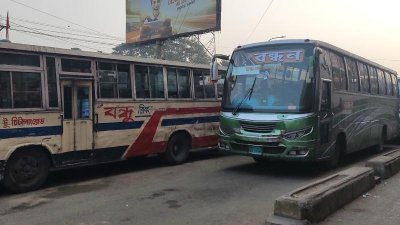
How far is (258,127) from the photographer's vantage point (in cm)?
956

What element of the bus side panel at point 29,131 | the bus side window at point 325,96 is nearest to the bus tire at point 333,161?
the bus side window at point 325,96

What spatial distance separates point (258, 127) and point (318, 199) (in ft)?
11.5

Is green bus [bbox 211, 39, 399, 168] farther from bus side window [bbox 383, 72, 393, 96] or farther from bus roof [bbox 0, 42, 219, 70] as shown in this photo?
bus side window [bbox 383, 72, 393, 96]

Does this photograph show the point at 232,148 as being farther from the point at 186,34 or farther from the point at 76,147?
the point at 186,34

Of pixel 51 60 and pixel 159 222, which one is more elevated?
pixel 51 60

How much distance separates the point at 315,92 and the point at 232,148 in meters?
2.12

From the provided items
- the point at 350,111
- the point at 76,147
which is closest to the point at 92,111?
the point at 76,147

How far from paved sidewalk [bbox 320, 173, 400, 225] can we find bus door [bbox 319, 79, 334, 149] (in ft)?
5.46

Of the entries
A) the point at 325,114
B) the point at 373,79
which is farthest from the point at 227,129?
the point at 373,79

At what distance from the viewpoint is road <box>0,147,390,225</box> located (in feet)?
21.4

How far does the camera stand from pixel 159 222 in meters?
6.26

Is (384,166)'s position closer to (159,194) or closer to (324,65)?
(324,65)

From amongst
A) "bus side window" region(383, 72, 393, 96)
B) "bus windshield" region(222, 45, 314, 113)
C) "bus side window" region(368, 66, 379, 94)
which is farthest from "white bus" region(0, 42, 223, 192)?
"bus side window" region(383, 72, 393, 96)

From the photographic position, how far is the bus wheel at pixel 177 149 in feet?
37.9
